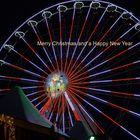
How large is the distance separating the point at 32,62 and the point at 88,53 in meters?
2.41

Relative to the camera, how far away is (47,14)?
19.5 m

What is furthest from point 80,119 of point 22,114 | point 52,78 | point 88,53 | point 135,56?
point 22,114

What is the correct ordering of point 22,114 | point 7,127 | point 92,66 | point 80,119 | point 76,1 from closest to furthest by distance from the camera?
1. point 7,127
2. point 22,114
3. point 80,119
4. point 92,66
5. point 76,1

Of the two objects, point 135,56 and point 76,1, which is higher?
point 76,1

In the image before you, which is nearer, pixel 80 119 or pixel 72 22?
pixel 80 119

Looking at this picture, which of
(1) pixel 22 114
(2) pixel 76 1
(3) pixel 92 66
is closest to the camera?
(1) pixel 22 114

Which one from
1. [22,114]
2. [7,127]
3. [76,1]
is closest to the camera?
[7,127]

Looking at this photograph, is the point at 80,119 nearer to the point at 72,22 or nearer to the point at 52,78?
the point at 52,78

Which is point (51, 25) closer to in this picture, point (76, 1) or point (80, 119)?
point (76, 1)

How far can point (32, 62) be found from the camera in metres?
18.5

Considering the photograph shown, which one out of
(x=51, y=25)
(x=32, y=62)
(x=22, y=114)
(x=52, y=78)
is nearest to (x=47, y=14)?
(x=51, y=25)

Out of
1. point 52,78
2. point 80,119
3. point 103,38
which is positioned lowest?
point 80,119

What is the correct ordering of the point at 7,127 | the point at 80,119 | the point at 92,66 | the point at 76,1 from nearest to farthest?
the point at 7,127, the point at 80,119, the point at 92,66, the point at 76,1

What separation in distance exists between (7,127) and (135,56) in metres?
11.4
